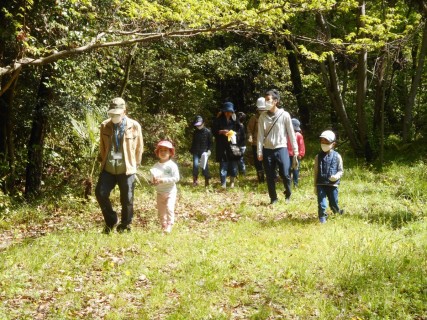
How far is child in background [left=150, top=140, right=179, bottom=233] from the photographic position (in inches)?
292

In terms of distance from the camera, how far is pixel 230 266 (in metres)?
5.97

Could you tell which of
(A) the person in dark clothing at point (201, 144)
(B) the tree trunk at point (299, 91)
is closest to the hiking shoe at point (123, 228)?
(A) the person in dark clothing at point (201, 144)

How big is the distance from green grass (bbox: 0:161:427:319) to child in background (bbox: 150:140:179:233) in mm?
313

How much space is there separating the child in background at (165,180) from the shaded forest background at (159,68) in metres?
2.15

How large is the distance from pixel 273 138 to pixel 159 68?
10046 mm

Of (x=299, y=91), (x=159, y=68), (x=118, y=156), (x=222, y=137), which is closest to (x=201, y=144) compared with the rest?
(x=222, y=137)

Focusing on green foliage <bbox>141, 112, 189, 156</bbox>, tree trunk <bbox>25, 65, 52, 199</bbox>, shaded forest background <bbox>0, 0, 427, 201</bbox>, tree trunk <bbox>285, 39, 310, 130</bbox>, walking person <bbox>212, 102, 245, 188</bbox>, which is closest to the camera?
shaded forest background <bbox>0, 0, 427, 201</bbox>

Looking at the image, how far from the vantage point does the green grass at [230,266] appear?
490cm

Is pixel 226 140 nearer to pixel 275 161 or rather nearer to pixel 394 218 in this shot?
pixel 275 161

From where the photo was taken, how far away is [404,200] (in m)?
9.34

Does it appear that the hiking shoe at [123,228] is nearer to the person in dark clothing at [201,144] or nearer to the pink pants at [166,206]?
the pink pants at [166,206]

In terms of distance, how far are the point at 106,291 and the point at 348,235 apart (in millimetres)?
3531

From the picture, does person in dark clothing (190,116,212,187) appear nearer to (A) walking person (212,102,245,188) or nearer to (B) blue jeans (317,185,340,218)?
(A) walking person (212,102,245,188)

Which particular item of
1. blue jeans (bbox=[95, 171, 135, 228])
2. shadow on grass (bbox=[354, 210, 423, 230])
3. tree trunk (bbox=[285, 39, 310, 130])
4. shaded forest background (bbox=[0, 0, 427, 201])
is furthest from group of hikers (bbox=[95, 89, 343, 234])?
tree trunk (bbox=[285, 39, 310, 130])
